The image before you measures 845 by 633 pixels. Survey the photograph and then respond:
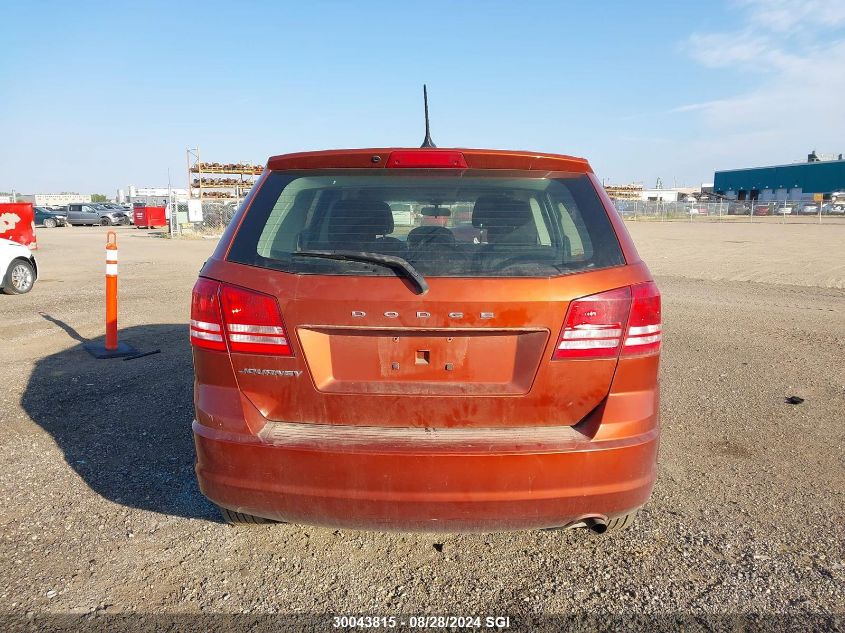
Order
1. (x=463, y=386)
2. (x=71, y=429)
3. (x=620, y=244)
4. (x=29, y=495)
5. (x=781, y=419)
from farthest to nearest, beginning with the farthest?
(x=781, y=419)
(x=71, y=429)
(x=29, y=495)
(x=620, y=244)
(x=463, y=386)

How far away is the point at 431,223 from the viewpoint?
106 inches

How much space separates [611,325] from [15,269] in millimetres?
11179

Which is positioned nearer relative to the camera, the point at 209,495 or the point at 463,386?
the point at 463,386

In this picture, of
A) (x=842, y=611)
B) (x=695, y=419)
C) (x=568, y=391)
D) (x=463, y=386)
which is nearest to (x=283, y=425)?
(x=463, y=386)

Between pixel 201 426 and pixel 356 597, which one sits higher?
pixel 201 426

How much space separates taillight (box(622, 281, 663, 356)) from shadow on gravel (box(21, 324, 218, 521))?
2.24 m

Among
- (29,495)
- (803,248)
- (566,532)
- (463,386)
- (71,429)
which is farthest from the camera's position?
(803,248)

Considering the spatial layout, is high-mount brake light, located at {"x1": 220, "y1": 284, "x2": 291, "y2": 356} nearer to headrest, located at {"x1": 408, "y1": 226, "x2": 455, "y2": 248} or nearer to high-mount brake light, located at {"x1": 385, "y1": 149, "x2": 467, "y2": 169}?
headrest, located at {"x1": 408, "y1": 226, "x2": 455, "y2": 248}

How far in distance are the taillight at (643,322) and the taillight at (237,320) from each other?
1.34 meters

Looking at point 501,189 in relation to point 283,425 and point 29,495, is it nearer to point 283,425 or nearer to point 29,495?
point 283,425

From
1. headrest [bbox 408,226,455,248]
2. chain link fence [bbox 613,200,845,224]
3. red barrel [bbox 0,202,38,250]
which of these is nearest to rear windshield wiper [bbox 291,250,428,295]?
headrest [bbox 408,226,455,248]

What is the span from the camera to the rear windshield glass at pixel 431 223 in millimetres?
2432

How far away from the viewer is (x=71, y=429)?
438cm

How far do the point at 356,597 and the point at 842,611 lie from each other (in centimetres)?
195
